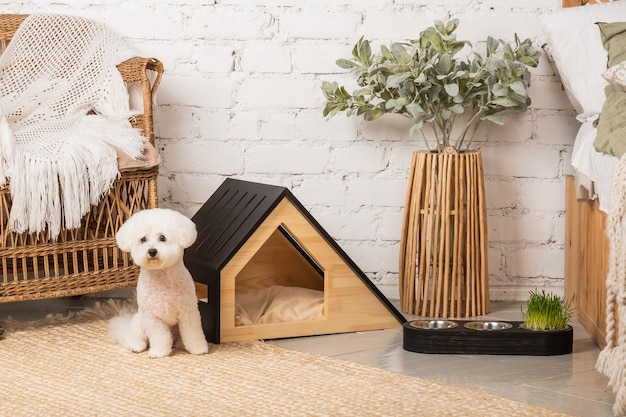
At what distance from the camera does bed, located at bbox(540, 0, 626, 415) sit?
1898mm

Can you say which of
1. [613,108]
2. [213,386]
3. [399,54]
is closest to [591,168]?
[613,108]

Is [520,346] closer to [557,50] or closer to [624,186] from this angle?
[624,186]

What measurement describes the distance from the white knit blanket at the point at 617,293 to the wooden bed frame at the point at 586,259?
34 centimetres

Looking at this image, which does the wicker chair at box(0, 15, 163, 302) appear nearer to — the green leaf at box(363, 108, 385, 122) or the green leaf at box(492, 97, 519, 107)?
the green leaf at box(363, 108, 385, 122)

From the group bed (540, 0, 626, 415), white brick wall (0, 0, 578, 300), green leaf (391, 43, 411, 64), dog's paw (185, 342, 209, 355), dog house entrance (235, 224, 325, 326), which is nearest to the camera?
bed (540, 0, 626, 415)

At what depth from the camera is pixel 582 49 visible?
2.55 m

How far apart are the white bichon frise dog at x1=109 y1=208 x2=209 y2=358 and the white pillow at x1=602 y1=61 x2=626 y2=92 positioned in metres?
1.05

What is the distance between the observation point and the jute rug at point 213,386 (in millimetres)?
1841

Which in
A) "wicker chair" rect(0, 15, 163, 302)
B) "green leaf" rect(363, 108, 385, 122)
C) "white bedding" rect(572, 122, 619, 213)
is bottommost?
"wicker chair" rect(0, 15, 163, 302)

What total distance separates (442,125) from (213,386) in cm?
109

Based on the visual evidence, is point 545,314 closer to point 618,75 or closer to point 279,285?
point 618,75

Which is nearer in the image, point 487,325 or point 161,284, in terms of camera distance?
point 161,284

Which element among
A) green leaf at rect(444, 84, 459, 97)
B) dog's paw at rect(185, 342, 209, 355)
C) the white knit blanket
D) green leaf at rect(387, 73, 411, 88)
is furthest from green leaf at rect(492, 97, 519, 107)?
dog's paw at rect(185, 342, 209, 355)

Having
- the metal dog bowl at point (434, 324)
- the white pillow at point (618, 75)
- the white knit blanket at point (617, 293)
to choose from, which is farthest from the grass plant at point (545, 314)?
the white pillow at point (618, 75)
